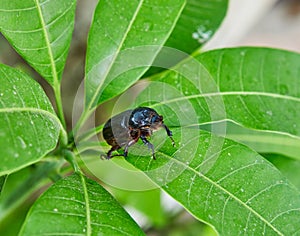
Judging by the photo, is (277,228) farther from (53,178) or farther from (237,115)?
(53,178)

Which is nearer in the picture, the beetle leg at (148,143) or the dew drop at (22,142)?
the dew drop at (22,142)

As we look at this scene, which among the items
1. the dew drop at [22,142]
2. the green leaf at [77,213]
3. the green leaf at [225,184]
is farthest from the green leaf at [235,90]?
the dew drop at [22,142]

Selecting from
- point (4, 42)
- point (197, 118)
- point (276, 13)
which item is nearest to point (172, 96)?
point (197, 118)

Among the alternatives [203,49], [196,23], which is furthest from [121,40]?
[203,49]

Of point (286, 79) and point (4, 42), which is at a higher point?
point (286, 79)

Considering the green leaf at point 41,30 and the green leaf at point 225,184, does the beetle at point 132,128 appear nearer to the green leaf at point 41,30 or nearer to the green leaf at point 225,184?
the green leaf at point 225,184

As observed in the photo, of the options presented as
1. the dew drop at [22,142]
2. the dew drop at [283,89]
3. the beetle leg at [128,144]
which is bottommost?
the beetle leg at [128,144]

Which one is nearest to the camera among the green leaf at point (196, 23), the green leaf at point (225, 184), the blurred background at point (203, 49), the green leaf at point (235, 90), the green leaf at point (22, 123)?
the green leaf at point (22, 123)
